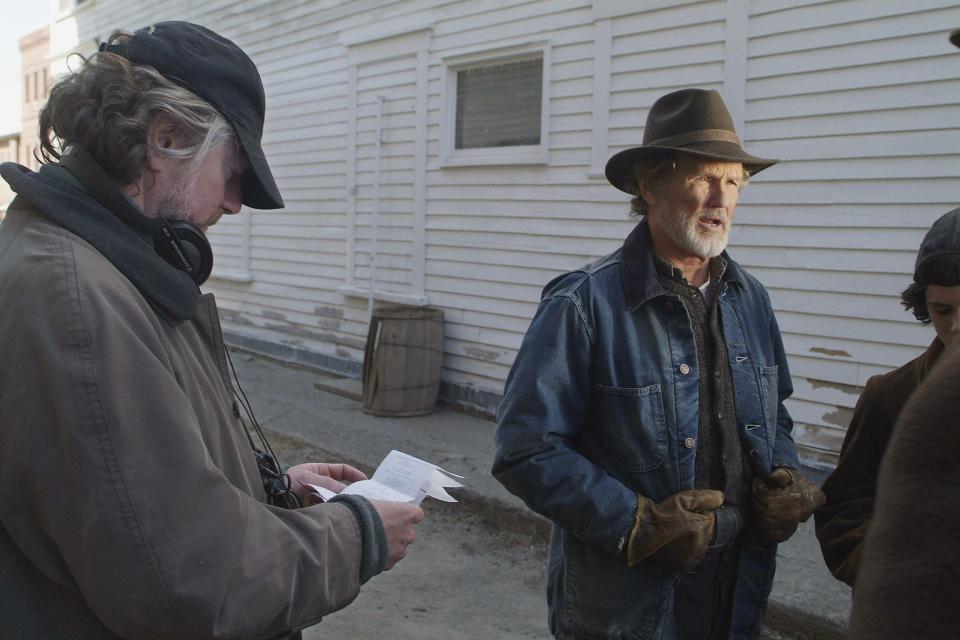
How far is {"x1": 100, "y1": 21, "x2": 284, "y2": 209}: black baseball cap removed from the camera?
150cm

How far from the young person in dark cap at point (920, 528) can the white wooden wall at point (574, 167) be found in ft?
14.7

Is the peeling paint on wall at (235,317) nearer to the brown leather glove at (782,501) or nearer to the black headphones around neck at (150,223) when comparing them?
the brown leather glove at (782,501)

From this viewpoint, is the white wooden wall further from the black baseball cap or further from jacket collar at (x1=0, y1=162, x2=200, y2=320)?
jacket collar at (x1=0, y1=162, x2=200, y2=320)

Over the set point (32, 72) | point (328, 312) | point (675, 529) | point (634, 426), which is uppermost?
point (32, 72)

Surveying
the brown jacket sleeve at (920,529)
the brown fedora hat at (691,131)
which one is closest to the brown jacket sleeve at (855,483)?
the brown fedora hat at (691,131)

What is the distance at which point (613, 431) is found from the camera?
2.09 meters

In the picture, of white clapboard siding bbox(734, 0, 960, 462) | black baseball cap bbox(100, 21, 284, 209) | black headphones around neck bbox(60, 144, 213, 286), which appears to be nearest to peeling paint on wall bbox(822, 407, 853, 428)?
white clapboard siding bbox(734, 0, 960, 462)

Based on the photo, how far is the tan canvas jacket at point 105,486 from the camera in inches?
45.4

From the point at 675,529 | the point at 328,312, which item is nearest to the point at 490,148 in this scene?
the point at 328,312

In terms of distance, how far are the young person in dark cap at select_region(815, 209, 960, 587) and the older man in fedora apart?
125 millimetres

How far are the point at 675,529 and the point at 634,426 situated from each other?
29 centimetres

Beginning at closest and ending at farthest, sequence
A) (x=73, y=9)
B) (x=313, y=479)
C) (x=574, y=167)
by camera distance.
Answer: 1. (x=313, y=479)
2. (x=574, y=167)
3. (x=73, y=9)

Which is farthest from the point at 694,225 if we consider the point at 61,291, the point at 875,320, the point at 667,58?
the point at 667,58

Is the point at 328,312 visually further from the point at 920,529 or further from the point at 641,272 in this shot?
the point at 920,529
